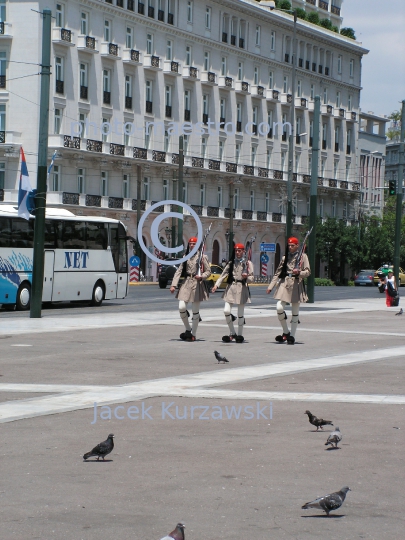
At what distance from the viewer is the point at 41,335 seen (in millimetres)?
Answer: 20703

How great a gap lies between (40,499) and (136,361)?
8756 mm

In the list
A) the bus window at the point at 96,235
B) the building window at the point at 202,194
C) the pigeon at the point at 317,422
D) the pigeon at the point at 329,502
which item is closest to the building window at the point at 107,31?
the building window at the point at 202,194

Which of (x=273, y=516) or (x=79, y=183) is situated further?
(x=79, y=183)

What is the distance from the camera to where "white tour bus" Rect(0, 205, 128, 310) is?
32.5m

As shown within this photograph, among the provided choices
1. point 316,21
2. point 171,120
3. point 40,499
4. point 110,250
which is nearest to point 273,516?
point 40,499

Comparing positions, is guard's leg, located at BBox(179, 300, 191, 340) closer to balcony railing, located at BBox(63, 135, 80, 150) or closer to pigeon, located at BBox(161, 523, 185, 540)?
pigeon, located at BBox(161, 523, 185, 540)

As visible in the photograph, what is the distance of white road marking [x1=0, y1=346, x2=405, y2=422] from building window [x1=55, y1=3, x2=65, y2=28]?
155 ft

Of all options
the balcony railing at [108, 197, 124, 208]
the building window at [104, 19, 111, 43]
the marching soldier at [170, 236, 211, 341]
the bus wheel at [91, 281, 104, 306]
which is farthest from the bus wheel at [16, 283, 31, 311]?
the building window at [104, 19, 111, 43]

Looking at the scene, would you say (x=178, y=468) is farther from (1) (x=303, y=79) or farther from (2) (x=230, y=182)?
(1) (x=303, y=79)

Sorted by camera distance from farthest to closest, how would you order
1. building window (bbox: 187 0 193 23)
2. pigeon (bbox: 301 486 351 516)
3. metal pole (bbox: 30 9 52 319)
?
1. building window (bbox: 187 0 193 23)
2. metal pole (bbox: 30 9 52 319)
3. pigeon (bbox: 301 486 351 516)

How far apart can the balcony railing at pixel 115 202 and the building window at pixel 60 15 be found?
10082 mm

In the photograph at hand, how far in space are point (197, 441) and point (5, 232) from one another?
2392cm

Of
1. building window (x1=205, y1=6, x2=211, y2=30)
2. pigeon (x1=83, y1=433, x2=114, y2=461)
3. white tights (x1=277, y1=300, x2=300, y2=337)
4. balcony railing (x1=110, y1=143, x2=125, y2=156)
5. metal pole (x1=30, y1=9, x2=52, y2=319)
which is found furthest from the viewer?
building window (x1=205, y1=6, x2=211, y2=30)

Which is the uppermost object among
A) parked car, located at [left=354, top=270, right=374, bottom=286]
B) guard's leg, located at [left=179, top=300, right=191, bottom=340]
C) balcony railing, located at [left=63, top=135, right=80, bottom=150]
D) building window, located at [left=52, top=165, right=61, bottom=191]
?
balcony railing, located at [left=63, top=135, right=80, bottom=150]
